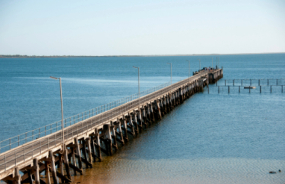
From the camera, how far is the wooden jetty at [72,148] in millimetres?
24534

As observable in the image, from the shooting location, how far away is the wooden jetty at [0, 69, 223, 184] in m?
24.5

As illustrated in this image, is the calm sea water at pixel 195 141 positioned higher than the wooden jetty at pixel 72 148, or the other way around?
the wooden jetty at pixel 72 148

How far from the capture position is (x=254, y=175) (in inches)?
1178

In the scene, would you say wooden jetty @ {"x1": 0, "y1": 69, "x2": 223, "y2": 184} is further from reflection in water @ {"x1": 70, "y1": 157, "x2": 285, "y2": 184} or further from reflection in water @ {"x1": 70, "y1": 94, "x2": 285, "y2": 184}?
reflection in water @ {"x1": 70, "y1": 157, "x2": 285, "y2": 184}

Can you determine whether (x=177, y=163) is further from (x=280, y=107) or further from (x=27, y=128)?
(x=280, y=107)

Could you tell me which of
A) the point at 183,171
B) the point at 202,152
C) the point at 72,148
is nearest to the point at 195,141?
the point at 202,152

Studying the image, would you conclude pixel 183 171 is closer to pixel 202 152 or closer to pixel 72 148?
pixel 202 152

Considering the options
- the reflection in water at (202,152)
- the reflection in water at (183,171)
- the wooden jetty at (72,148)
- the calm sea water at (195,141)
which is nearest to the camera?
the wooden jetty at (72,148)

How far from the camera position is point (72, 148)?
2998 cm

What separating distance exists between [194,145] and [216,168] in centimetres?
795

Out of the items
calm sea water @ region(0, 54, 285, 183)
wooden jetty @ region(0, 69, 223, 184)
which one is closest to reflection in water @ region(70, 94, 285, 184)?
calm sea water @ region(0, 54, 285, 183)

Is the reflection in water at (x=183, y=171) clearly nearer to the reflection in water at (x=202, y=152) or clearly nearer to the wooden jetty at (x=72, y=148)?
the reflection in water at (x=202, y=152)

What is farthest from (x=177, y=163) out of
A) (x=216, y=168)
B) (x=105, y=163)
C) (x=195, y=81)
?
(x=195, y=81)

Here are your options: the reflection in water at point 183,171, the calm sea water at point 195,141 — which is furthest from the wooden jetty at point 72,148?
the reflection in water at point 183,171
